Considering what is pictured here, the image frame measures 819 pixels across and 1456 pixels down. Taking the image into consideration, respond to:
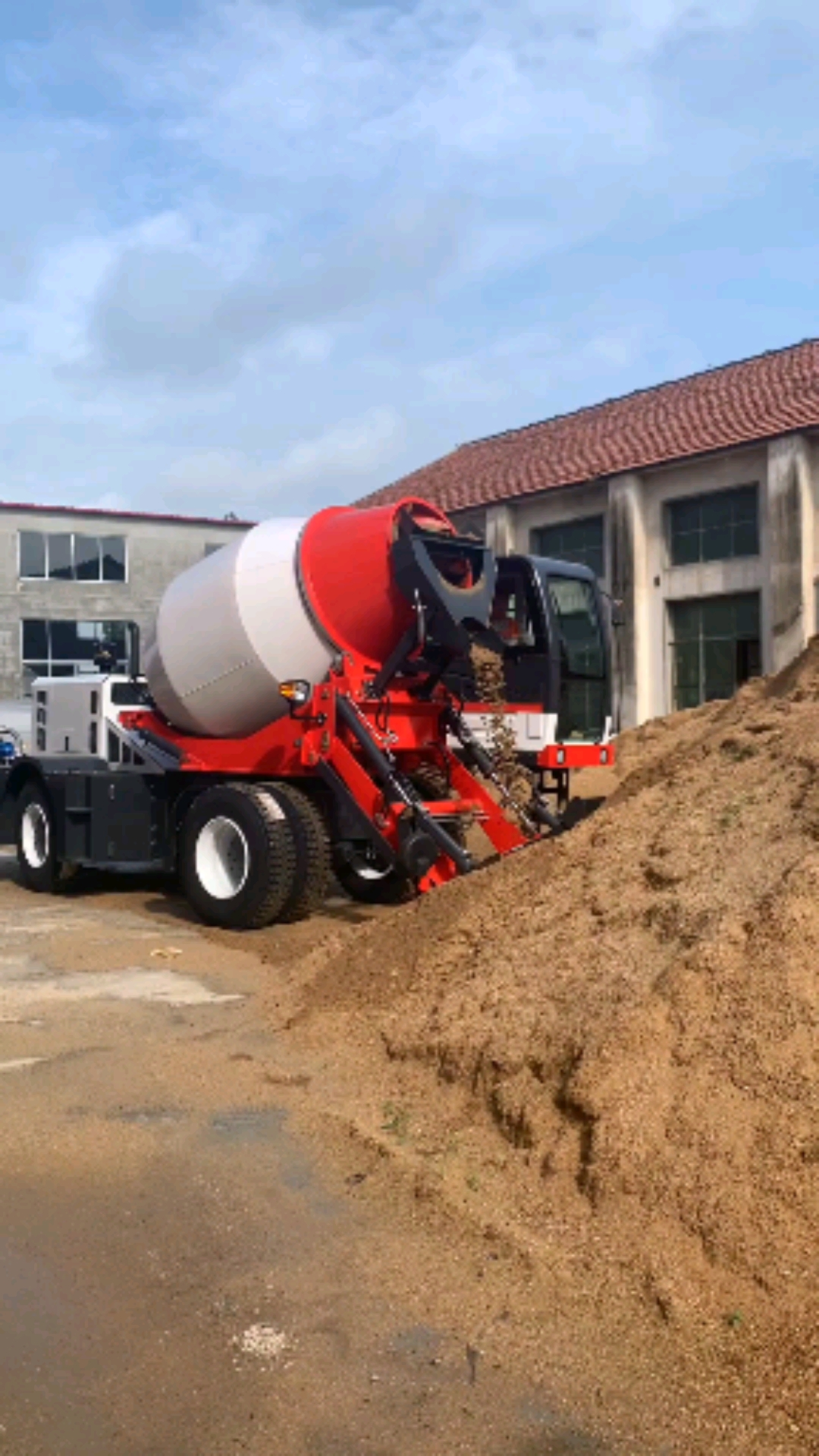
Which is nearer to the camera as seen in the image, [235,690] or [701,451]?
[235,690]

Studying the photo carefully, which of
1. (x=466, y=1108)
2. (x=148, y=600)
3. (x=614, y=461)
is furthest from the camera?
(x=148, y=600)

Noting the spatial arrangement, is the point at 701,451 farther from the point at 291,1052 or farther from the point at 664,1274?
the point at 664,1274

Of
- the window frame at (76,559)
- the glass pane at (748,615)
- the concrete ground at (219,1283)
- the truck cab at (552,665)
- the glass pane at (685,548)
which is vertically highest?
the window frame at (76,559)

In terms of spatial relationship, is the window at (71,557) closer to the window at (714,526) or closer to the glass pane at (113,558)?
the glass pane at (113,558)

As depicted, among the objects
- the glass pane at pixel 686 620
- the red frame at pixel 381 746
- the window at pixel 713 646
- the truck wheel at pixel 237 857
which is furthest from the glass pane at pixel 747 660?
the truck wheel at pixel 237 857

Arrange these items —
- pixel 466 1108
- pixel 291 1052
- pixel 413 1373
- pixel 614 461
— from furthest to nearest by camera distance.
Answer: pixel 614 461, pixel 291 1052, pixel 466 1108, pixel 413 1373

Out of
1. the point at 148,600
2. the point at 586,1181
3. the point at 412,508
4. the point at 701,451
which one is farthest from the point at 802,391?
the point at 586,1181

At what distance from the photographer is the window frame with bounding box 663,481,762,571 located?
26.0m

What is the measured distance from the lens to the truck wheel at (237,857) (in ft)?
32.6

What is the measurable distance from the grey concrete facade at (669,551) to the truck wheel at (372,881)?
13676 millimetres

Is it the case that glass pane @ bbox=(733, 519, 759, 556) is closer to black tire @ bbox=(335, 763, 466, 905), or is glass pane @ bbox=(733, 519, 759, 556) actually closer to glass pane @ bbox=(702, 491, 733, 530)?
glass pane @ bbox=(702, 491, 733, 530)

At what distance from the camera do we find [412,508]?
10.2 m

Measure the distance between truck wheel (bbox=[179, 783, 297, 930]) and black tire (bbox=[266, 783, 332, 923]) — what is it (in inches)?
1.8

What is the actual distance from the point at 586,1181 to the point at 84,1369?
1.70m
